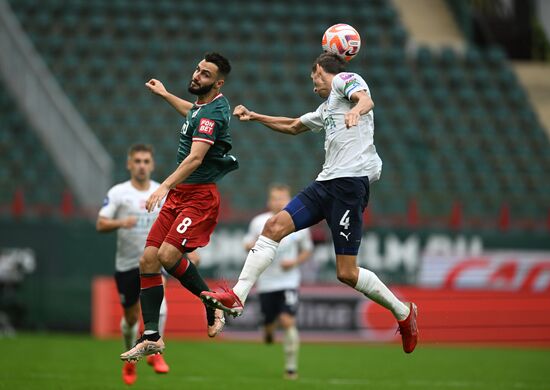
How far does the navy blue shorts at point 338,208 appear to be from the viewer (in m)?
8.70

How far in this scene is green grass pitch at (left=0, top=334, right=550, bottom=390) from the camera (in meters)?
11.4

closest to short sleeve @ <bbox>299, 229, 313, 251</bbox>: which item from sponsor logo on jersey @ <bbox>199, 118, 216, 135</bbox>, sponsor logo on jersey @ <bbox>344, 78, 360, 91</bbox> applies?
sponsor logo on jersey @ <bbox>199, 118, 216, 135</bbox>

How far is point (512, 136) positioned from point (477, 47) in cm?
516

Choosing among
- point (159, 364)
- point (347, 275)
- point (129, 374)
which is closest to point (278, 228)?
point (347, 275)

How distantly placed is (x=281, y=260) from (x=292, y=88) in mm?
11323

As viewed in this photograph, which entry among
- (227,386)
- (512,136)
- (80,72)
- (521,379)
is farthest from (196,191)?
(512,136)

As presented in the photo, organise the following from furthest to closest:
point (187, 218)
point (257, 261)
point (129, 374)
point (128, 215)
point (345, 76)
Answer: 1. point (128, 215)
2. point (129, 374)
3. point (187, 218)
4. point (257, 261)
5. point (345, 76)

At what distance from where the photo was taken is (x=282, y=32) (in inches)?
1044

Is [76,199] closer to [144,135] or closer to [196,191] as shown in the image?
[144,135]

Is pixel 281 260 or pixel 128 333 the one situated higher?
pixel 281 260

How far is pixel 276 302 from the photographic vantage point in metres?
13.9

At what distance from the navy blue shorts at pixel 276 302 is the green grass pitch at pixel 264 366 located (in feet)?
2.41

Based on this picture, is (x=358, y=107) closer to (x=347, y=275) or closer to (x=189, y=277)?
(x=347, y=275)

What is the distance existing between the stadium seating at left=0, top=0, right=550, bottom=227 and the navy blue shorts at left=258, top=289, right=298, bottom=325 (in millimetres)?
6851
